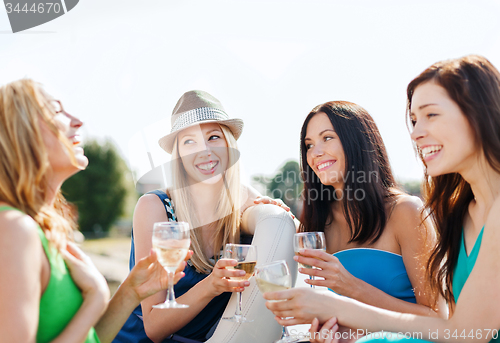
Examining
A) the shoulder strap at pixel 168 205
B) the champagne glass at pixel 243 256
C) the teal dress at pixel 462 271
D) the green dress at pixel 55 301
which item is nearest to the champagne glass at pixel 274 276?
the champagne glass at pixel 243 256

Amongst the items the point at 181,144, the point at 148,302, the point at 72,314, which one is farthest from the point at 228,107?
the point at 72,314

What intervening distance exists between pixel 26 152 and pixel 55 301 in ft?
2.39

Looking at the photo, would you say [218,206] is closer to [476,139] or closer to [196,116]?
[196,116]

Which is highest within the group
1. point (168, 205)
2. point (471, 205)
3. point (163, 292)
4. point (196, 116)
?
point (196, 116)

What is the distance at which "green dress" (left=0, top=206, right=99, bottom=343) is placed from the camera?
2025 millimetres

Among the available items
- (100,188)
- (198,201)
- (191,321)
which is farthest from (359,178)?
(100,188)

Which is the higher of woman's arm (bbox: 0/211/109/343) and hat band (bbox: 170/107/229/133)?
hat band (bbox: 170/107/229/133)

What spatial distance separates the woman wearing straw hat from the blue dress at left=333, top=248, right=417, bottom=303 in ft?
2.75

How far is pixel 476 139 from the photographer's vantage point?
8.13 feet

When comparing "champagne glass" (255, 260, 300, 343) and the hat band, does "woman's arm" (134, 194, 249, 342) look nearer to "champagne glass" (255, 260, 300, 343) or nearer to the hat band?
"champagne glass" (255, 260, 300, 343)

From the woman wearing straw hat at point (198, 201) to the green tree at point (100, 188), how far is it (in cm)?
5858

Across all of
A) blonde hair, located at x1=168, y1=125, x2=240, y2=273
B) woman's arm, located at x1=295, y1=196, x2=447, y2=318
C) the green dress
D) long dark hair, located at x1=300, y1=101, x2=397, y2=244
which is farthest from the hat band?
the green dress

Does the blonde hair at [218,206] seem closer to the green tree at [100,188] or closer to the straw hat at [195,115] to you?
the straw hat at [195,115]

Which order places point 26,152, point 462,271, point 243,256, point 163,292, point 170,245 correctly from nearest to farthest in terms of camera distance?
point 26,152, point 170,245, point 462,271, point 243,256, point 163,292
